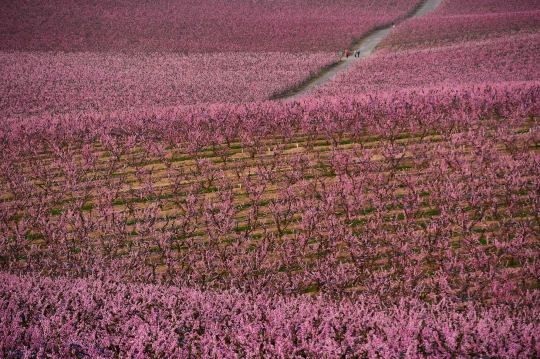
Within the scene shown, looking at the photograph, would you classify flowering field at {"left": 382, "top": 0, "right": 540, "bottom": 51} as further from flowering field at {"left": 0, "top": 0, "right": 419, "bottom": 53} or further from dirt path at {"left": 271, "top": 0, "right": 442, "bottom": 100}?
flowering field at {"left": 0, "top": 0, "right": 419, "bottom": 53}

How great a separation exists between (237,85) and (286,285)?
1344 inches

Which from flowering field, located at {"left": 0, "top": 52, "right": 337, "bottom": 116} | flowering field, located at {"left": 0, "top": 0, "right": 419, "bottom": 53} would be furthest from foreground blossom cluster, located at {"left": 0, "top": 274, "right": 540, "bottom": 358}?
flowering field, located at {"left": 0, "top": 0, "right": 419, "bottom": 53}

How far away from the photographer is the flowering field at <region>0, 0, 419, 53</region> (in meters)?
68.7

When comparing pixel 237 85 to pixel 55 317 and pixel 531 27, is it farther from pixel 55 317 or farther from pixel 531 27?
pixel 531 27

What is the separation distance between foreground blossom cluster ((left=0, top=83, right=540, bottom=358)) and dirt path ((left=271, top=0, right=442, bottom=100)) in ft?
52.7

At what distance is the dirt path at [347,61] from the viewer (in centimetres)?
4109

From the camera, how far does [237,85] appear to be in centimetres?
4278

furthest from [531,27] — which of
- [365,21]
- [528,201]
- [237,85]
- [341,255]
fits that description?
[341,255]

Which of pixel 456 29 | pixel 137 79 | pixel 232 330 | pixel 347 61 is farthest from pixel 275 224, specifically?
pixel 456 29

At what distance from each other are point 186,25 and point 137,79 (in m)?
37.6

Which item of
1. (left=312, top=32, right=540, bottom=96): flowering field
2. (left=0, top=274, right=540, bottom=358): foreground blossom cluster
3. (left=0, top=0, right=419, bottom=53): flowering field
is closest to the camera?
(left=0, top=274, right=540, bottom=358): foreground blossom cluster

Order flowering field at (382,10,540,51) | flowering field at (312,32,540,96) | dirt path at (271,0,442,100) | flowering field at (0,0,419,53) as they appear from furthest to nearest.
→ flowering field at (0,0,419,53), flowering field at (382,10,540,51), dirt path at (271,0,442,100), flowering field at (312,32,540,96)

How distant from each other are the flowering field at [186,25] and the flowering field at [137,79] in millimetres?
6228

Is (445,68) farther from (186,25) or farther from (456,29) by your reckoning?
(186,25)
